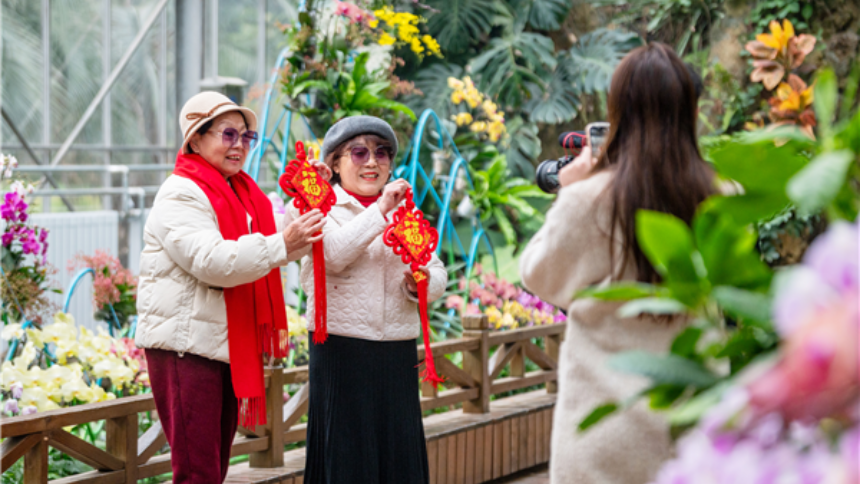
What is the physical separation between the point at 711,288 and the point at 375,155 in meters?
1.94

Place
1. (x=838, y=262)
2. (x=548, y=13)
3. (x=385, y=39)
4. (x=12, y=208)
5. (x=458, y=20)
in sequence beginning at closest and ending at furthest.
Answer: (x=838, y=262) → (x=12, y=208) → (x=385, y=39) → (x=458, y=20) → (x=548, y=13)

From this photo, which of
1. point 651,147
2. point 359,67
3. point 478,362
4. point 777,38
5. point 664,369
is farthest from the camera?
point 777,38

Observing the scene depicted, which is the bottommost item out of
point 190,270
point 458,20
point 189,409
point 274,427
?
point 274,427

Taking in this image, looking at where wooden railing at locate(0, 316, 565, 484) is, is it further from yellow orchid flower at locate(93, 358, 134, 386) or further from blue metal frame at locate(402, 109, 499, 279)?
blue metal frame at locate(402, 109, 499, 279)

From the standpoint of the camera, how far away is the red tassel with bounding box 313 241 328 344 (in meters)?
2.24

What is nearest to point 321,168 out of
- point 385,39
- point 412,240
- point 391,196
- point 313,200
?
point 313,200

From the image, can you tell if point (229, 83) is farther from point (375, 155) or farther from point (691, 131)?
point (691, 131)

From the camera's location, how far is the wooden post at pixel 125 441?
2.45m

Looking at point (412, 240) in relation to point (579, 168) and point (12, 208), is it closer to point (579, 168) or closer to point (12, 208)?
point (579, 168)

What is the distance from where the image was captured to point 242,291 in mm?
2172

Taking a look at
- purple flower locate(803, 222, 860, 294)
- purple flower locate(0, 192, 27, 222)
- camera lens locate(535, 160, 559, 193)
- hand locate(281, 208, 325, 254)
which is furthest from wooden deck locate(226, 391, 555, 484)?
purple flower locate(803, 222, 860, 294)

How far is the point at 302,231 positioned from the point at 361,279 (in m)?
0.26

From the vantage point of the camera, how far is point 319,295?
88.7 inches

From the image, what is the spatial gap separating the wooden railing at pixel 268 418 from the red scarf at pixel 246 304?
479 mm
